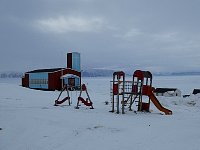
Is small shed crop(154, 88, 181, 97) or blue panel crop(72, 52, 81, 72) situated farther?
blue panel crop(72, 52, 81, 72)

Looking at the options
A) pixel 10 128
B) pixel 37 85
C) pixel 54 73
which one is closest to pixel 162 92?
pixel 54 73

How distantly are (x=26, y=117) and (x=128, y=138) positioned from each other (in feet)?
16.5

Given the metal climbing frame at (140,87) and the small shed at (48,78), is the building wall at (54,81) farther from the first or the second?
the metal climbing frame at (140,87)

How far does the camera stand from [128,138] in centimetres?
805

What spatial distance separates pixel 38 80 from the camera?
3919 cm

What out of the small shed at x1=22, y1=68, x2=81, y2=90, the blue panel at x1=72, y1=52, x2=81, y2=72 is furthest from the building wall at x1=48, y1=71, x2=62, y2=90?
the blue panel at x1=72, y1=52, x2=81, y2=72

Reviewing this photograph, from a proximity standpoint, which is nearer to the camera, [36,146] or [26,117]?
[36,146]

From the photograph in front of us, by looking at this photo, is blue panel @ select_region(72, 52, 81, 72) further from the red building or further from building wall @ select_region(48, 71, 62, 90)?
building wall @ select_region(48, 71, 62, 90)

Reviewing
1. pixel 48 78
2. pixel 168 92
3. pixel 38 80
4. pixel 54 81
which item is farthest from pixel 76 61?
pixel 168 92

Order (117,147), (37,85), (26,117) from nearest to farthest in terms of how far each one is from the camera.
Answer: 1. (117,147)
2. (26,117)
3. (37,85)

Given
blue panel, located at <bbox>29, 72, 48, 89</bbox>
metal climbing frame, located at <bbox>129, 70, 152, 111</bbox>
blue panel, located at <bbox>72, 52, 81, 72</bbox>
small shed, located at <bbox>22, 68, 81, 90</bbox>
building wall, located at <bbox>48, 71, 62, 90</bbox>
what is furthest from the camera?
blue panel, located at <bbox>72, 52, 81, 72</bbox>

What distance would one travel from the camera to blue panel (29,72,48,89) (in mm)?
37625

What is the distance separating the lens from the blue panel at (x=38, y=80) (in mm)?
37625

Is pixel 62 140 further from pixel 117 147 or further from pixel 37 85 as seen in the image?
pixel 37 85
